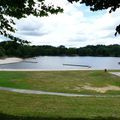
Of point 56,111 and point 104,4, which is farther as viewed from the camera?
point 56,111

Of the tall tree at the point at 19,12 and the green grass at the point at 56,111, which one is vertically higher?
the tall tree at the point at 19,12

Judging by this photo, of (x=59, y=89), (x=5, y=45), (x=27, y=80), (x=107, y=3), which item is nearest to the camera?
(x=107, y=3)

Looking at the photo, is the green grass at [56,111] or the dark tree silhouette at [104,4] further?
the green grass at [56,111]

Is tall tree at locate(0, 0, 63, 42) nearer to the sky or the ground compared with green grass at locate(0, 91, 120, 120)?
nearer to the sky

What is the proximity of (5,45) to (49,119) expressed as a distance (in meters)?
3.96

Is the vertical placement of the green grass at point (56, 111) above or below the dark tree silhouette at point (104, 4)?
below

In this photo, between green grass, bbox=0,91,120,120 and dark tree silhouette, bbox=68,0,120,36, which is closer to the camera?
dark tree silhouette, bbox=68,0,120,36

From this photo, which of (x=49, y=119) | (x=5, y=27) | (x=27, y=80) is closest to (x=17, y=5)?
(x=5, y=27)

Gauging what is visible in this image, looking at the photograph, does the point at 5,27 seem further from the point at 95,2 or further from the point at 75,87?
the point at 75,87

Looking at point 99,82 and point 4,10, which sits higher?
point 4,10

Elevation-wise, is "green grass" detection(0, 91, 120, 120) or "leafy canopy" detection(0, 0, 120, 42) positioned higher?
"leafy canopy" detection(0, 0, 120, 42)

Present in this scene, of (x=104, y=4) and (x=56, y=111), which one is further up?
(x=104, y=4)

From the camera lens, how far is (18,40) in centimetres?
1366

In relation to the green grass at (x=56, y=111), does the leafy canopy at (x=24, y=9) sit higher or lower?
higher
